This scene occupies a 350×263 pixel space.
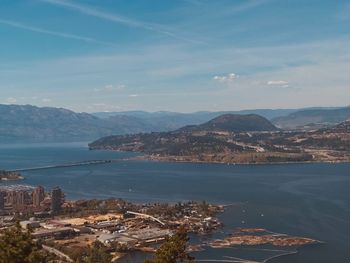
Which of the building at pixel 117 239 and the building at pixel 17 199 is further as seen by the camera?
the building at pixel 17 199

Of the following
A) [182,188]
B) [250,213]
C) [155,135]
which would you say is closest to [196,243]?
[250,213]

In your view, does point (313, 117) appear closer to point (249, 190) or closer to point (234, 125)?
point (234, 125)

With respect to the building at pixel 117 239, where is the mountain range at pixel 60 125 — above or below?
above

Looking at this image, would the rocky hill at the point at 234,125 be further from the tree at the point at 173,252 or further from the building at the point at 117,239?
the tree at the point at 173,252

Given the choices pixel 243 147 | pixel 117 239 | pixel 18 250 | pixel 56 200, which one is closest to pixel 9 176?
pixel 56 200

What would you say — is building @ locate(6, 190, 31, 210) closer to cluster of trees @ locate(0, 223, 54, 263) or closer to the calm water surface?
the calm water surface

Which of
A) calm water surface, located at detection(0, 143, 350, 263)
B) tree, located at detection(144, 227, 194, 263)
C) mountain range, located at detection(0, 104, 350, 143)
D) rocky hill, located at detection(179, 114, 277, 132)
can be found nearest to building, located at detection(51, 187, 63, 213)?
calm water surface, located at detection(0, 143, 350, 263)

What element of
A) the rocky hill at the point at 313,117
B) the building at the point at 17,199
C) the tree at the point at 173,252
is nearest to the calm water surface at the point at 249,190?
the building at the point at 17,199
